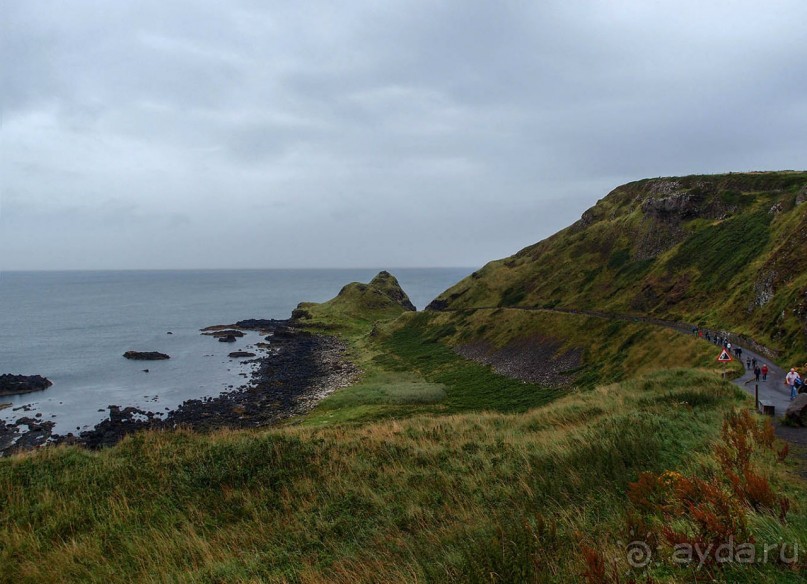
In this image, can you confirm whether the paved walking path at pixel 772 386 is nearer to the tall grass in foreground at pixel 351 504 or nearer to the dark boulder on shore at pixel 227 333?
the tall grass in foreground at pixel 351 504

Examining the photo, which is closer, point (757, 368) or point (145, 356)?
point (757, 368)

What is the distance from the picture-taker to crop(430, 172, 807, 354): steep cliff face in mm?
50250

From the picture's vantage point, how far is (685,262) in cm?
7900

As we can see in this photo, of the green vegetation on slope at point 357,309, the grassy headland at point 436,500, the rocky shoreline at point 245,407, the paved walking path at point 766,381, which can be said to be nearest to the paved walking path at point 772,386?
the paved walking path at point 766,381

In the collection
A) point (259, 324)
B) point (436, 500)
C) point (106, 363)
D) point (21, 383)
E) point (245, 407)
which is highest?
point (436, 500)

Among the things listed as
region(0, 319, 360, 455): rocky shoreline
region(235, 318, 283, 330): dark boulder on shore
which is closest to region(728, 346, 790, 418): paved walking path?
region(0, 319, 360, 455): rocky shoreline

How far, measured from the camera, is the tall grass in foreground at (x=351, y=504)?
7.78 meters

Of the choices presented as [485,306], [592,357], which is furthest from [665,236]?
[592,357]

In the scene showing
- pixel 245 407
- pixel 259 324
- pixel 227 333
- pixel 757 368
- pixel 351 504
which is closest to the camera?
pixel 351 504

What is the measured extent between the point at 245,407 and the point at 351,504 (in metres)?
53.4

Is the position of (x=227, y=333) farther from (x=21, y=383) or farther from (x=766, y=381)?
(x=766, y=381)

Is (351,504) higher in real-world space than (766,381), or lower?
higher

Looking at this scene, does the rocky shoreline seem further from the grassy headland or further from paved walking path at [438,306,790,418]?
paved walking path at [438,306,790,418]

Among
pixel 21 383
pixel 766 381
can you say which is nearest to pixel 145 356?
pixel 21 383
